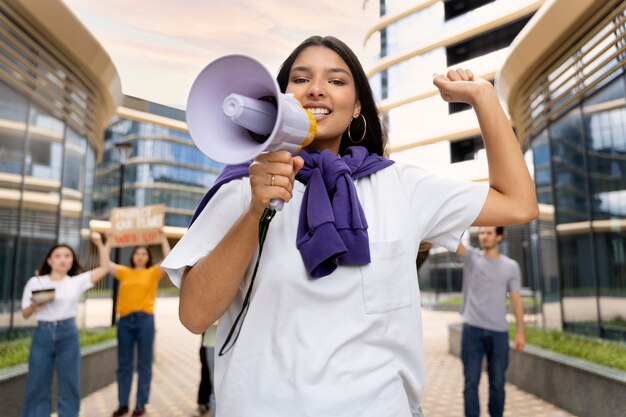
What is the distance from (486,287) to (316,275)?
14.4ft

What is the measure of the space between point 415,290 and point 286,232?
0.30 meters

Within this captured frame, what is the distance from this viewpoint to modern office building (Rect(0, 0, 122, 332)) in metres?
6.29

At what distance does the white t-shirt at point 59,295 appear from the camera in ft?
15.1

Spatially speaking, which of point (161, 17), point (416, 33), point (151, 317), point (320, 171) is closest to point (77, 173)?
point (151, 317)

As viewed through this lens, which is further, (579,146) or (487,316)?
(579,146)

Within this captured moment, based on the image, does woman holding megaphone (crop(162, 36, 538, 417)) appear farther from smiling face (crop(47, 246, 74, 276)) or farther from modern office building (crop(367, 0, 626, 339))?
smiling face (crop(47, 246, 74, 276))

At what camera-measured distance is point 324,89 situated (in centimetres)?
126

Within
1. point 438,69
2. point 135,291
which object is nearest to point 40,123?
point 135,291

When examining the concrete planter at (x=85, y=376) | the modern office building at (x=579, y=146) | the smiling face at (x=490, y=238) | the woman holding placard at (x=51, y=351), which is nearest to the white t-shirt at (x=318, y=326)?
the woman holding placard at (x=51, y=351)

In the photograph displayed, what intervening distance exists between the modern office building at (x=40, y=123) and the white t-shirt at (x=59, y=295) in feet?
6.68

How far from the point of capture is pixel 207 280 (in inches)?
42.7

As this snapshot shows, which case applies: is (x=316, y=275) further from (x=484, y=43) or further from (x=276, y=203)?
(x=484, y=43)

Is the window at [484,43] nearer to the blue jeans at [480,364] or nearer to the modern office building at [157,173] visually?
the modern office building at [157,173]

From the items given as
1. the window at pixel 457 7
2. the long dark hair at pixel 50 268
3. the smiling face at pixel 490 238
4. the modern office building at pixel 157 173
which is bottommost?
the long dark hair at pixel 50 268
